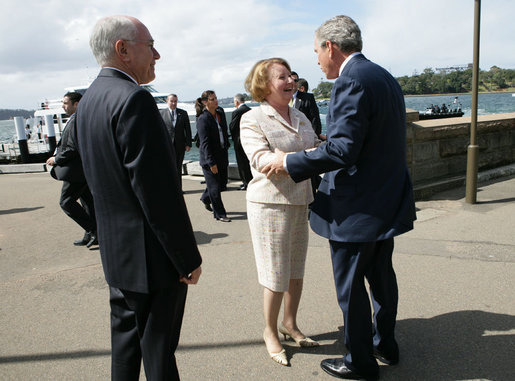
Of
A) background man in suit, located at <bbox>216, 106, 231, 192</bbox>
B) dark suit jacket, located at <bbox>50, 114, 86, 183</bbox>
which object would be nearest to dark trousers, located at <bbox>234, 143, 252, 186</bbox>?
background man in suit, located at <bbox>216, 106, 231, 192</bbox>

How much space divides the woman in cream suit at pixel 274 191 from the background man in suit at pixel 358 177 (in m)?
0.20

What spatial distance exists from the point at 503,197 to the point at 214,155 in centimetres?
456

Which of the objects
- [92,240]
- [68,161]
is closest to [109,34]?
[68,161]

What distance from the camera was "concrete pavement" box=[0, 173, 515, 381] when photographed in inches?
117

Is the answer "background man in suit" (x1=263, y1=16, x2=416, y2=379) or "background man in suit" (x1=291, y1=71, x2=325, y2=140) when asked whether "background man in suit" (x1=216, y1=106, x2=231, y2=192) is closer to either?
"background man in suit" (x1=291, y1=71, x2=325, y2=140)

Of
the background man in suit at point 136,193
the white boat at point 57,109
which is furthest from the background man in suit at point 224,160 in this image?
the white boat at point 57,109

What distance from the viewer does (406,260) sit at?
15.3 ft

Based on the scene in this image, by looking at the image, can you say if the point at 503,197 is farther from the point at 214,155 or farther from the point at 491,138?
the point at 214,155

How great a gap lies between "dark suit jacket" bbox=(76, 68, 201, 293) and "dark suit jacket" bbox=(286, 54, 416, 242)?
0.91 meters

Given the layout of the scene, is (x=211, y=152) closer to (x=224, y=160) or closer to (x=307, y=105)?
(x=224, y=160)

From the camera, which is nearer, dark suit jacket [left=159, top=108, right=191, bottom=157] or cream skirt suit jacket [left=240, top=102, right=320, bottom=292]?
cream skirt suit jacket [left=240, top=102, right=320, bottom=292]

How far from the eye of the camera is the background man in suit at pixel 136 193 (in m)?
1.88

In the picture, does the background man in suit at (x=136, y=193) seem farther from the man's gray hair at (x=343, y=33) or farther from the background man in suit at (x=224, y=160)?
the background man in suit at (x=224, y=160)

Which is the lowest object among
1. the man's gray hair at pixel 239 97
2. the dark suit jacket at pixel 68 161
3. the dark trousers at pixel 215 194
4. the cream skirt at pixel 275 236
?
the dark trousers at pixel 215 194
